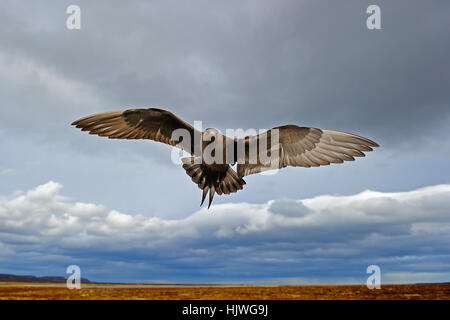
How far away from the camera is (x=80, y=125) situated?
10086 mm

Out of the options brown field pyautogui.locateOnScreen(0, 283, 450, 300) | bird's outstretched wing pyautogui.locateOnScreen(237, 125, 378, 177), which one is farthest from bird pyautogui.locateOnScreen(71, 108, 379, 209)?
brown field pyautogui.locateOnScreen(0, 283, 450, 300)

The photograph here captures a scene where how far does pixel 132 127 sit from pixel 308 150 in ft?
15.4

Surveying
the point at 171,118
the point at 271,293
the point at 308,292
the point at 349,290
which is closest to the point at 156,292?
the point at 271,293

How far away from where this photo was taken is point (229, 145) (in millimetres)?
9359

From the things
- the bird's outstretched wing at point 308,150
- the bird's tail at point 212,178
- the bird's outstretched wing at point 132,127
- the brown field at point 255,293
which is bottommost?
the brown field at point 255,293

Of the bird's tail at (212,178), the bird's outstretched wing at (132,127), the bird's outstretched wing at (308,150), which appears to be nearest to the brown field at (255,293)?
the bird's tail at (212,178)

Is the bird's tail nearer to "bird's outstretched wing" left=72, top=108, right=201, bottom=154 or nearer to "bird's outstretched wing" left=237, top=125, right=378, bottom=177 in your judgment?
"bird's outstretched wing" left=237, top=125, right=378, bottom=177

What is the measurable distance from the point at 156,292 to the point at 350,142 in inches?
255

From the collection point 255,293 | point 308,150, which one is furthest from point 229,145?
point 255,293

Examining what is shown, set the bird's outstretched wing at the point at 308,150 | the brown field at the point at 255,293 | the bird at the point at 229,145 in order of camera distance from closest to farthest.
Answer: the brown field at the point at 255,293
the bird at the point at 229,145
the bird's outstretched wing at the point at 308,150

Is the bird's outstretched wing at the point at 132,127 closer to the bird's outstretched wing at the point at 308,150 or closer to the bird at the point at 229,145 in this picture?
the bird at the point at 229,145

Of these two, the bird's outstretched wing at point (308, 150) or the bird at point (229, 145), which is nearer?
the bird at point (229, 145)

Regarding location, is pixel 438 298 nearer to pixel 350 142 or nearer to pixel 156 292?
pixel 156 292

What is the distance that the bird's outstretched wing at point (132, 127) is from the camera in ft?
32.6
